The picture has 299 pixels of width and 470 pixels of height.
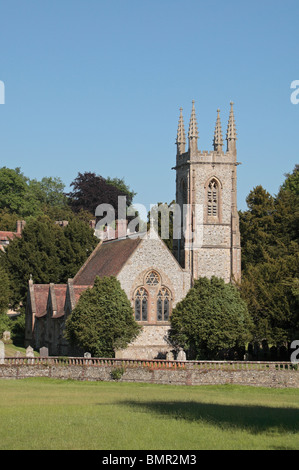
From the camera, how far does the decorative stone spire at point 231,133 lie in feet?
208

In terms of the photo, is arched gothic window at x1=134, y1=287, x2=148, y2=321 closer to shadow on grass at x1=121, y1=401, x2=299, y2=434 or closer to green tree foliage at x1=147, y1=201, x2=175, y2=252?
green tree foliage at x1=147, y1=201, x2=175, y2=252

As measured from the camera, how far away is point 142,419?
80.6ft

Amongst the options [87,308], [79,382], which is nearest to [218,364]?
[79,382]

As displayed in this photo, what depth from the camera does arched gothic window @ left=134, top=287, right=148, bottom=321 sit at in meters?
56.9

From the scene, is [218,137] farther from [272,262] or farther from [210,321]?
[210,321]

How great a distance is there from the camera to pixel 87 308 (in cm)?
5188

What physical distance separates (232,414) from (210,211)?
37.3 meters

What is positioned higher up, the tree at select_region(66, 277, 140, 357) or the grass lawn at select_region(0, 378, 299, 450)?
the tree at select_region(66, 277, 140, 357)

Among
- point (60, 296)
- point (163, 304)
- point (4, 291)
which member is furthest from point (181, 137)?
point (4, 291)

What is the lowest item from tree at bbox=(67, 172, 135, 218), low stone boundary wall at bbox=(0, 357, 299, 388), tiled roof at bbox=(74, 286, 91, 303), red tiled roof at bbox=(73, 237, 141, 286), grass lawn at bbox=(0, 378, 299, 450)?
grass lawn at bbox=(0, 378, 299, 450)

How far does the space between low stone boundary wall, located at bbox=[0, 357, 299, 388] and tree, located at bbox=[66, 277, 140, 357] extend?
293 inches

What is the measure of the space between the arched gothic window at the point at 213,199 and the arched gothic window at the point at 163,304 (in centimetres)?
811

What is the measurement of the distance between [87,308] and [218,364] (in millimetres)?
12002

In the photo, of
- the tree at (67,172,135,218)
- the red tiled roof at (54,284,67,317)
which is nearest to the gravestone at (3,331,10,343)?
the red tiled roof at (54,284,67,317)
